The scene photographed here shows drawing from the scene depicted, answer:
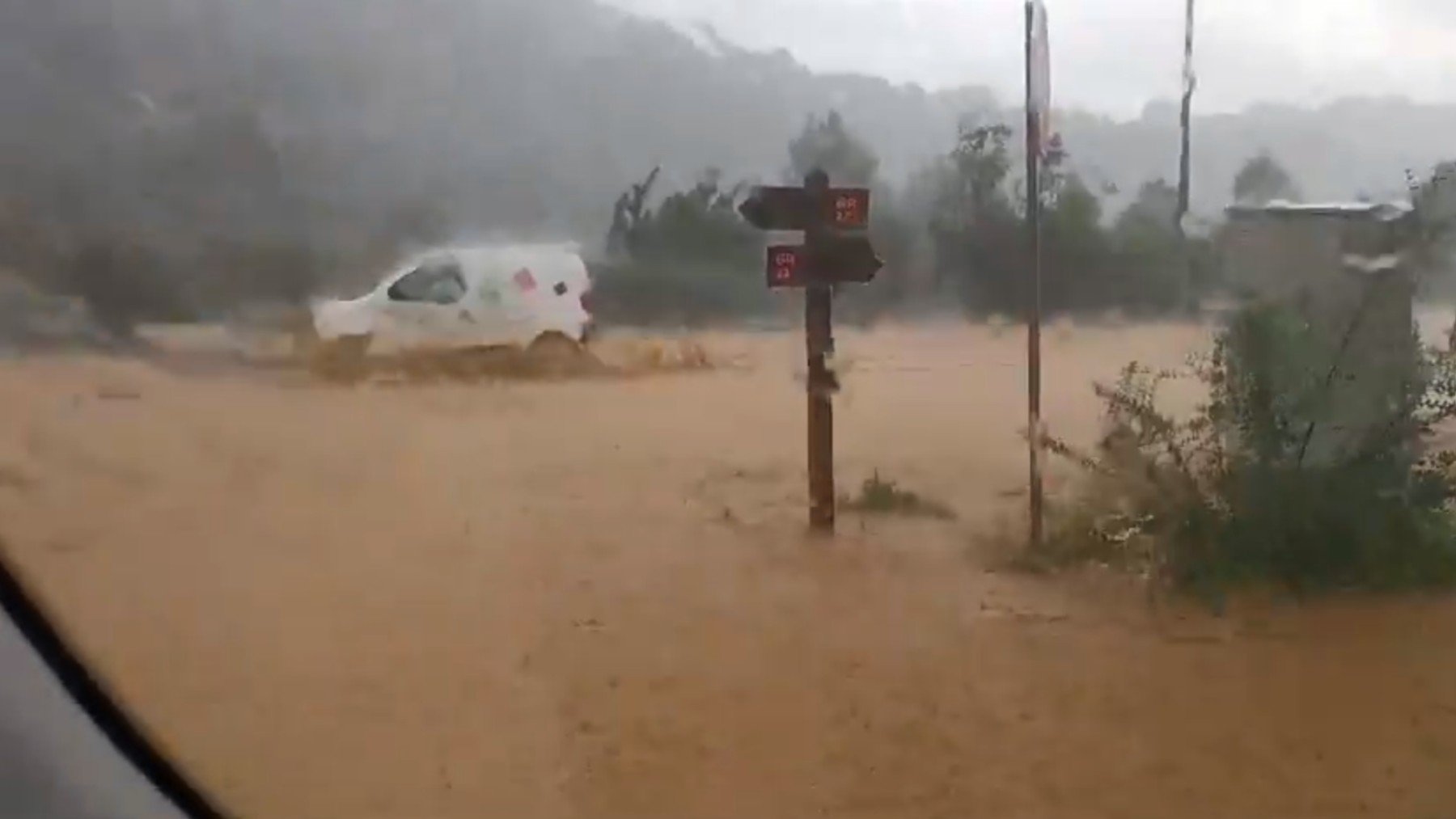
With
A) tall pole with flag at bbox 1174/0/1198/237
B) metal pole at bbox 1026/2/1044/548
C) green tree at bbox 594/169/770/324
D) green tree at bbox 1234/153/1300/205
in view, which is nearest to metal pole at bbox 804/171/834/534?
green tree at bbox 594/169/770/324

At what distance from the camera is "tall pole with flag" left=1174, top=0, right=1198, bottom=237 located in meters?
4.00

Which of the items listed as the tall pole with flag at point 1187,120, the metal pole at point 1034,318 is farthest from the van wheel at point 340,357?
the tall pole with flag at point 1187,120

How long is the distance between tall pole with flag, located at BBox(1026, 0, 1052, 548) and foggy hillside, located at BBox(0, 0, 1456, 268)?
228mm

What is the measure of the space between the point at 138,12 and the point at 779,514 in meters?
2.06

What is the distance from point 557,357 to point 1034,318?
128 cm

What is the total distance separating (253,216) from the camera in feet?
12.8

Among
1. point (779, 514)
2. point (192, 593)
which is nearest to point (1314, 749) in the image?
point (779, 514)

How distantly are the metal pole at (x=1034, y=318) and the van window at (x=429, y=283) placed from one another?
4.94 feet

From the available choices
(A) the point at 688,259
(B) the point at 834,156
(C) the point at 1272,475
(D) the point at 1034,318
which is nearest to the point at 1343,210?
(C) the point at 1272,475

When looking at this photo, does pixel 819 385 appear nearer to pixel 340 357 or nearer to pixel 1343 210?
pixel 340 357

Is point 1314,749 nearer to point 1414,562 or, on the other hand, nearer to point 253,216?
point 1414,562

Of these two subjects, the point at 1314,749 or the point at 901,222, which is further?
the point at 901,222

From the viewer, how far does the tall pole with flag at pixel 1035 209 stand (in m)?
3.94

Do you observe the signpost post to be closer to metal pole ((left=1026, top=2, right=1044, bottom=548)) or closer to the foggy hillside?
the foggy hillside
